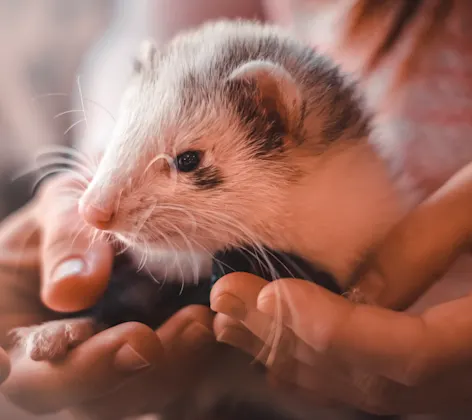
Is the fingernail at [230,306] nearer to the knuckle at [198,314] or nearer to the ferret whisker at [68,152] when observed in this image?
the knuckle at [198,314]

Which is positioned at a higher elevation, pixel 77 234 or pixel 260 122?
pixel 260 122

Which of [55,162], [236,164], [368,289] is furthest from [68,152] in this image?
[368,289]

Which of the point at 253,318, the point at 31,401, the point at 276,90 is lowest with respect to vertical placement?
the point at 31,401

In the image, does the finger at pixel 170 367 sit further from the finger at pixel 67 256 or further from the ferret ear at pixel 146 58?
the ferret ear at pixel 146 58

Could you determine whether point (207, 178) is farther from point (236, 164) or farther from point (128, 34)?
point (128, 34)

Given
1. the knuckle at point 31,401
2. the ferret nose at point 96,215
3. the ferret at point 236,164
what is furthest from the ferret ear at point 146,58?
the knuckle at point 31,401

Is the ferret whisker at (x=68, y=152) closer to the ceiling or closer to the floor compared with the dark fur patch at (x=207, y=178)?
closer to the floor

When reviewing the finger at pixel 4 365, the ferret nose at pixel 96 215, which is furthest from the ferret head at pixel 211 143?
the finger at pixel 4 365

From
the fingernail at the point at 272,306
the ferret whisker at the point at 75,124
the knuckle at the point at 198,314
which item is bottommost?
the knuckle at the point at 198,314
